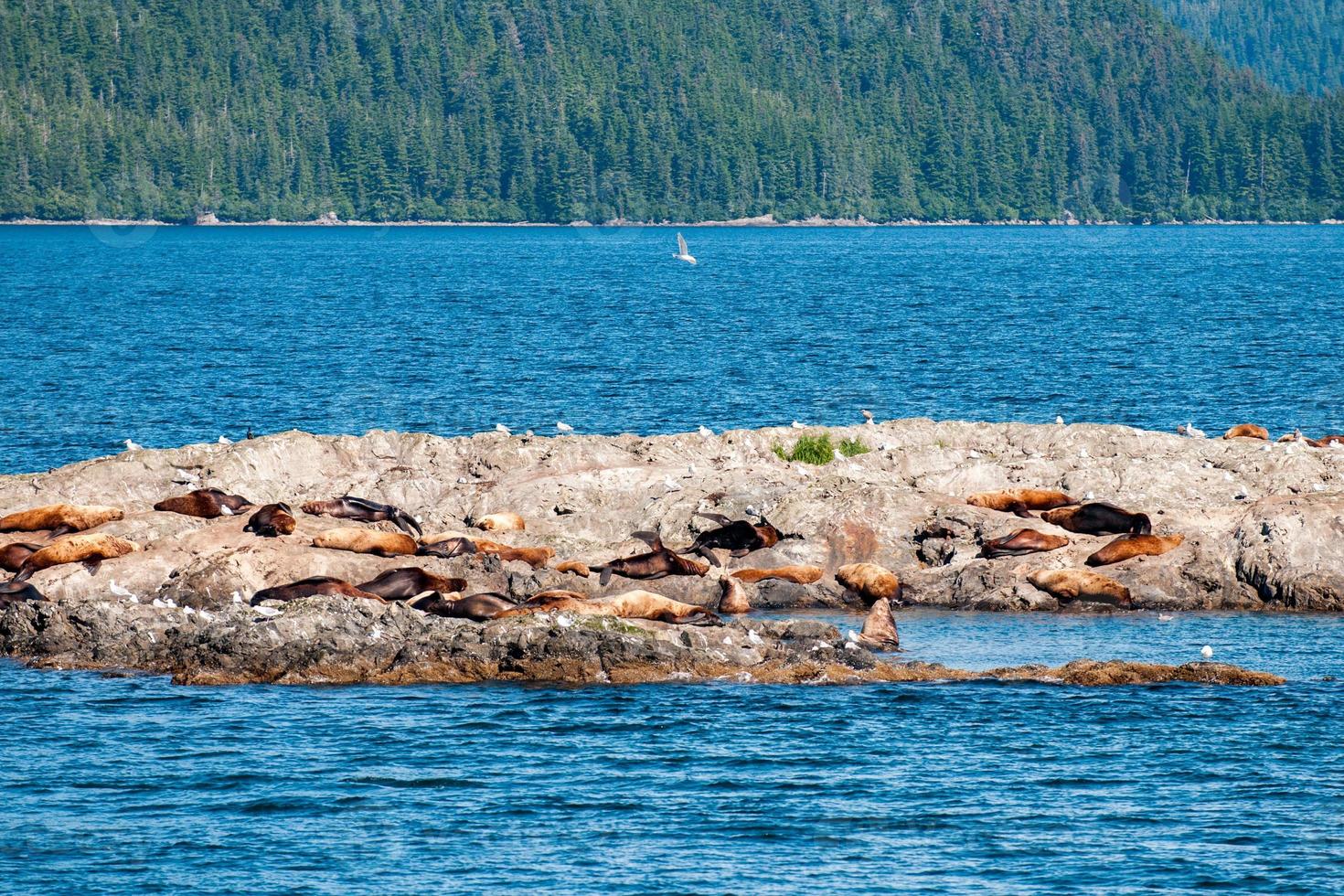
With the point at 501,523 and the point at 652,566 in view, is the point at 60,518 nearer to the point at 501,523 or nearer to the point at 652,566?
the point at 501,523

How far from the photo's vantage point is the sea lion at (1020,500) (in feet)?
98.7

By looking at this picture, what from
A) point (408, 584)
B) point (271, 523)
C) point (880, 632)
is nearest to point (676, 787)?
point (880, 632)

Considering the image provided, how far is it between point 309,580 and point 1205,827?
1327 cm

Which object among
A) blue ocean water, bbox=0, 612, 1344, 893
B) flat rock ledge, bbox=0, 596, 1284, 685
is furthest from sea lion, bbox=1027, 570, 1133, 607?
flat rock ledge, bbox=0, 596, 1284, 685

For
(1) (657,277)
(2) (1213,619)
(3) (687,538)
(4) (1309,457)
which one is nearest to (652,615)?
(3) (687,538)

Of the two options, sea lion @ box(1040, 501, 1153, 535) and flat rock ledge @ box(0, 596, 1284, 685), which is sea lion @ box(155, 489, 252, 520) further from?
sea lion @ box(1040, 501, 1153, 535)

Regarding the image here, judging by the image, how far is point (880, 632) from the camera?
24375 mm

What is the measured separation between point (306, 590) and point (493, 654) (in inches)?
148

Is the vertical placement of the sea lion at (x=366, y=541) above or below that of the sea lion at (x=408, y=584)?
above

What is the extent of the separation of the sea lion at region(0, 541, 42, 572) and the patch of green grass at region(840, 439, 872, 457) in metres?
14.6

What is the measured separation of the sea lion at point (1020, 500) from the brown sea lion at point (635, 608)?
21.9 feet

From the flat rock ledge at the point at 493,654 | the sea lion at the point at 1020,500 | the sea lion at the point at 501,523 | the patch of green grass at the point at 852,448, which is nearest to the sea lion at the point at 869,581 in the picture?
the sea lion at the point at 1020,500

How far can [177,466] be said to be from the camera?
32.5 metres

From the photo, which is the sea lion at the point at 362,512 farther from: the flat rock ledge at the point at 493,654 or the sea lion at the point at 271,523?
the flat rock ledge at the point at 493,654
